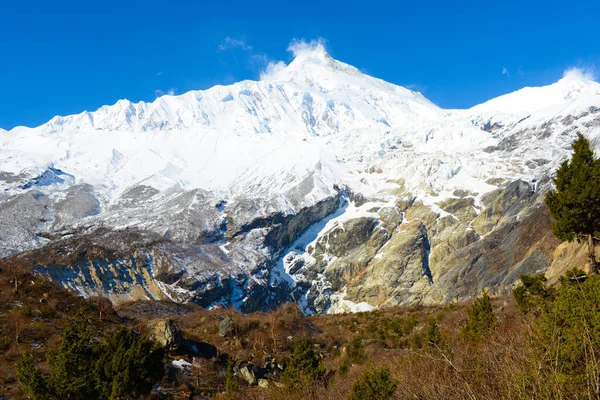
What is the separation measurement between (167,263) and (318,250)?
221 ft

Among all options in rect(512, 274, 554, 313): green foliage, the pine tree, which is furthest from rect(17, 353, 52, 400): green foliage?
the pine tree

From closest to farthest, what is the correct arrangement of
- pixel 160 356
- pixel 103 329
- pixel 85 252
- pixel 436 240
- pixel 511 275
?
pixel 160 356 < pixel 103 329 < pixel 511 275 < pixel 85 252 < pixel 436 240

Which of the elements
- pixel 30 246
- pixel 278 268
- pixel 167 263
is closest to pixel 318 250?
pixel 278 268

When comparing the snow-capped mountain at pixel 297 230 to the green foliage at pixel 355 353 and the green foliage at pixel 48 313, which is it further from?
the green foliage at pixel 48 313

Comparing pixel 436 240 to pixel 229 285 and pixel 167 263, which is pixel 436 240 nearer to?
pixel 229 285

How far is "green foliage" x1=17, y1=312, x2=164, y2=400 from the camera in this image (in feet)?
48.1

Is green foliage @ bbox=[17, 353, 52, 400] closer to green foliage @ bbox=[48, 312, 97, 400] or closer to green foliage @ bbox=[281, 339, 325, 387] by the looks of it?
green foliage @ bbox=[48, 312, 97, 400]

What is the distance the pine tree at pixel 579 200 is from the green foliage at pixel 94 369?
70.4 feet

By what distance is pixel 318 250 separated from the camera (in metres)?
171

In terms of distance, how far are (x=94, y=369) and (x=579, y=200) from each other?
23563 mm

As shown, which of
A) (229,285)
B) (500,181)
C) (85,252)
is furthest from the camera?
(500,181)


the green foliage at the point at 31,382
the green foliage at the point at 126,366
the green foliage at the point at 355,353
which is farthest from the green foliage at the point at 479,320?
the green foliage at the point at 31,382

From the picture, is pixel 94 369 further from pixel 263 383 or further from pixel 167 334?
pixel 263 383

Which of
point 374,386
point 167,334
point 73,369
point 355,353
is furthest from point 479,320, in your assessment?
point 73,369
